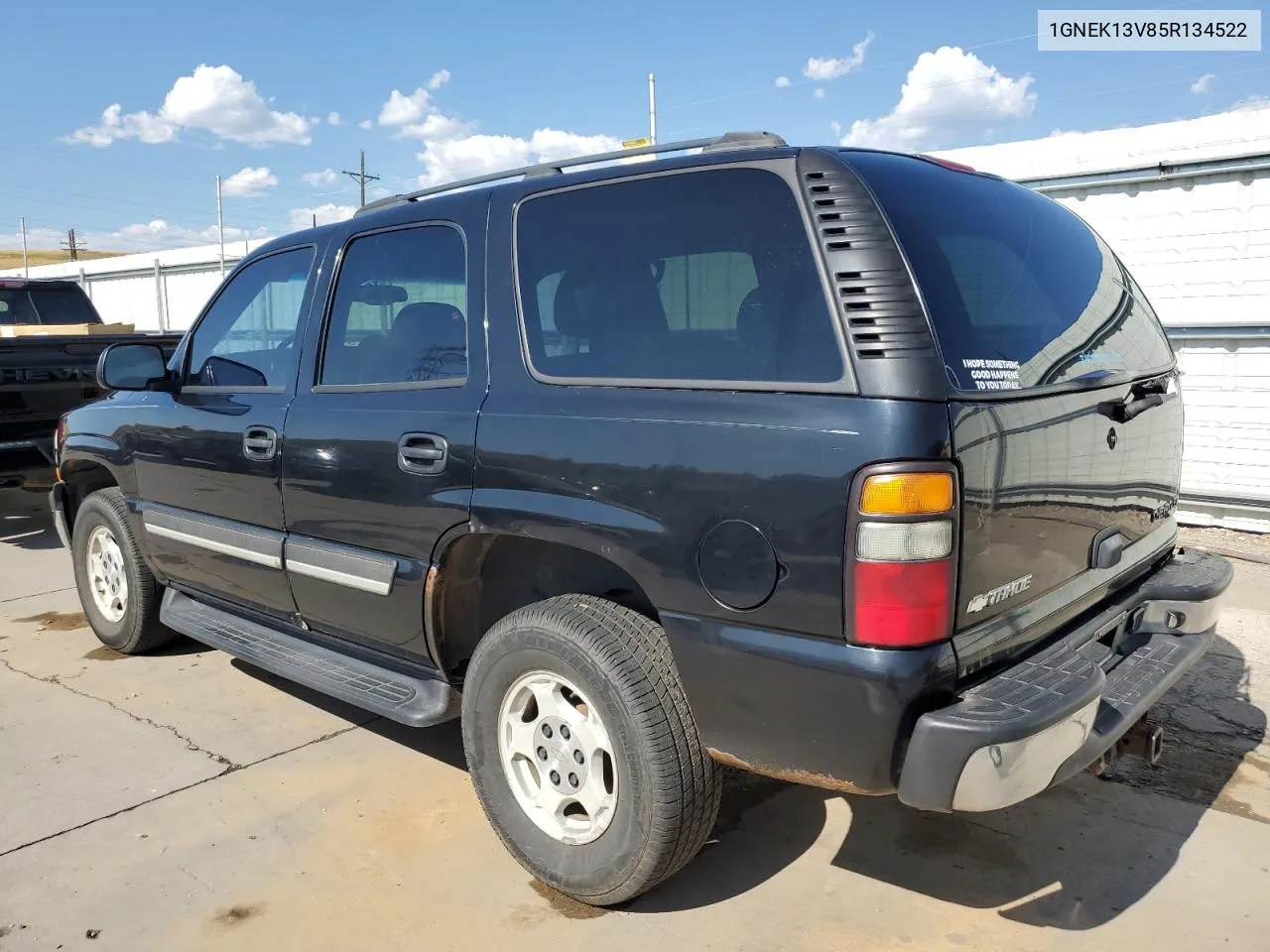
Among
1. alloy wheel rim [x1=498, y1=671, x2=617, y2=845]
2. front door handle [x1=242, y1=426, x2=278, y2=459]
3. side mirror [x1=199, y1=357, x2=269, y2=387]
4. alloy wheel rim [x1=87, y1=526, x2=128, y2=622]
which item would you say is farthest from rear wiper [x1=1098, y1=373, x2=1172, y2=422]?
alloy wheel rim [x1=87, y1=526, x2=128, y2=622]

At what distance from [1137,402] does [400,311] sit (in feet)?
7.72

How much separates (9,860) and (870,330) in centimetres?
302

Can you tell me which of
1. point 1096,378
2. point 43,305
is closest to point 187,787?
point 1096,378

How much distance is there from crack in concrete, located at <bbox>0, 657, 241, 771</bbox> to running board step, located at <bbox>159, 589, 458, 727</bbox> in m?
0.39

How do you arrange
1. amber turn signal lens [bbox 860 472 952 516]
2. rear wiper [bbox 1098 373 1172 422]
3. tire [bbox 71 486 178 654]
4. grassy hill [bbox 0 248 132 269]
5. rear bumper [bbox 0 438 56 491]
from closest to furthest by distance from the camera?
amber turn signal lens [bbox 860 472 952 516] < rear wiper [bbox 1098 373 1172 422] < tire [bbox 71 486 178 654] < rear bumper [bbox 0 438 56 491] < grassy hill [bbox 0 248 132 269]

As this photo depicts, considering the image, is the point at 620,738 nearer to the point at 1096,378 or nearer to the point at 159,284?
the point at 1096,378

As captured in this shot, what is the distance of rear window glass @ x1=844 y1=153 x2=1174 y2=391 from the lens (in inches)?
86.4

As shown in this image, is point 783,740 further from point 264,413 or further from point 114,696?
point 114,696

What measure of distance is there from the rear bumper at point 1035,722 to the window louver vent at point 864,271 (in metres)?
0.80

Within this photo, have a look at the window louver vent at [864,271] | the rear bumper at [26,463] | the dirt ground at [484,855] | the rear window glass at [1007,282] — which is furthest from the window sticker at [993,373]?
the rear bumper at [26,463]

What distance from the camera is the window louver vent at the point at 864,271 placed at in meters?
2.08

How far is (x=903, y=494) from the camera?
2.02m

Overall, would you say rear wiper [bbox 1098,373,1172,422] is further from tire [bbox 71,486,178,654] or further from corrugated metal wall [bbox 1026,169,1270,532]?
corrugated metal wall [bbox 1026,169,1270,532]

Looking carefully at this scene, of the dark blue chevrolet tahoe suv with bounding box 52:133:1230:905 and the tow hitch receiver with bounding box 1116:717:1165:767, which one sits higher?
the dark blue chevrolet tahoe suv with bounding box 52:133:1230:905
